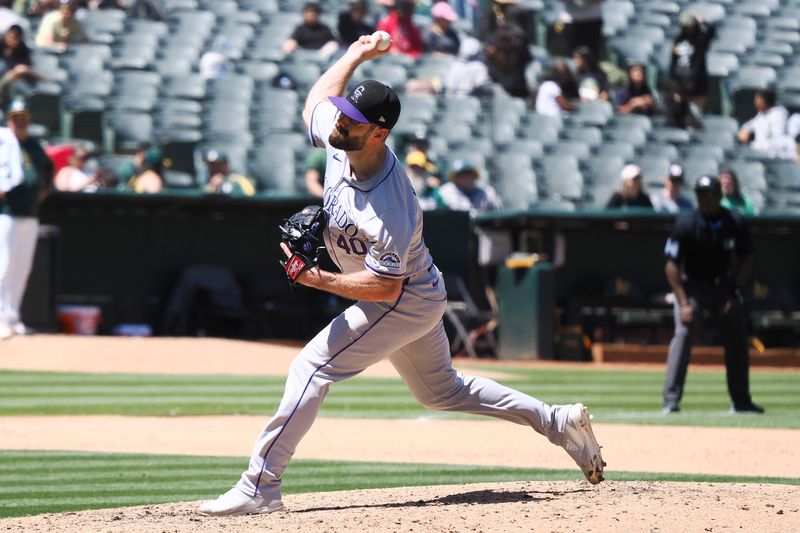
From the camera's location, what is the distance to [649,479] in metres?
7.36

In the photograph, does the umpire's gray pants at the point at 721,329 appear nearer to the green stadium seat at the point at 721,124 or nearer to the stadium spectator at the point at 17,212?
the stadium spectator at the point at 17,212

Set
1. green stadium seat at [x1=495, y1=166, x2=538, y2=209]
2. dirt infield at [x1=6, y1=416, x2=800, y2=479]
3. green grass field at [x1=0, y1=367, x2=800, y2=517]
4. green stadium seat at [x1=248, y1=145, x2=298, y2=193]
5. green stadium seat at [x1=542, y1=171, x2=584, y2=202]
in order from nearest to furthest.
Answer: green grass field at [x1=0, y1=367, x2=800, y2=517], dirt infield at [x1=6, y1=416, x2=800, y2=479], green stadium seat at [x1=248, y1=145, x2=298, y2=193], green stadium seat at [x1=495, y1=166, x2=538, y2=209], green stadium seat at [x1=542, y1=171, x2=584, y2=202]

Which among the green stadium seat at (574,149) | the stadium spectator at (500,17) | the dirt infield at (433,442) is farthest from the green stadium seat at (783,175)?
the dirt infield at (433,442)

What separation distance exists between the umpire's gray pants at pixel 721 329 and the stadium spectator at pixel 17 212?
663 centimetres

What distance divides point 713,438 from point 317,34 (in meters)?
11.6

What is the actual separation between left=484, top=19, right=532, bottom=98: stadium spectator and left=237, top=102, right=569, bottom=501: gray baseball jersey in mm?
13468

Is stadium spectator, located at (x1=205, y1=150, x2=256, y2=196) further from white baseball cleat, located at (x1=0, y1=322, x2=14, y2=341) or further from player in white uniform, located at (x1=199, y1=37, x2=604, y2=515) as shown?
player in white uniform, located at (x1=199, y1=37, x2=604, y2=515)

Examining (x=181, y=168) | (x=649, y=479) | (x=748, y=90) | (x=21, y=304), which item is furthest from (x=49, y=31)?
(x=649, y=479)

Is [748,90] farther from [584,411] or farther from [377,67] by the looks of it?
[584,411]

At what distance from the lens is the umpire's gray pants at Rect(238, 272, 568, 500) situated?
5.61 meters

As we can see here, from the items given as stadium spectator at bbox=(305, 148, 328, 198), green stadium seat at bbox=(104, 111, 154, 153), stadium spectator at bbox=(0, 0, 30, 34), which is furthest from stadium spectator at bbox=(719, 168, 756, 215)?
stadium spectator at bbox=(0, 0, 30, 34)

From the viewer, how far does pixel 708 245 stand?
10.5 meters

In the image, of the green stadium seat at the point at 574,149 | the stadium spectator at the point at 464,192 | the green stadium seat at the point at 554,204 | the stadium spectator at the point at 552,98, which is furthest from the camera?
the stadium spectator at the point at 552,98

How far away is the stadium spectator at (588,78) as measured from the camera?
20312 mm
